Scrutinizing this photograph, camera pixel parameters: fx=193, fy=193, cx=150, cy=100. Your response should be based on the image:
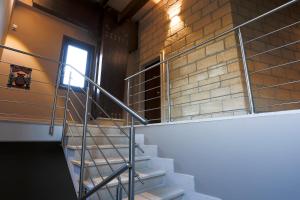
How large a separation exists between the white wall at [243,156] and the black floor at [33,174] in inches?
49.9

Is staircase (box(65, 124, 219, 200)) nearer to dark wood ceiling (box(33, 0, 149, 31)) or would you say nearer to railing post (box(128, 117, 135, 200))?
railing post (box(128, 117, 135, 200))

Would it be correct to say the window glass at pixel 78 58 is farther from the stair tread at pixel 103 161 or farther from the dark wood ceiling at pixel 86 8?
the stair tread at pixel 103 161

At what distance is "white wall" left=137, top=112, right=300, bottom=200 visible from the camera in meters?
1.46

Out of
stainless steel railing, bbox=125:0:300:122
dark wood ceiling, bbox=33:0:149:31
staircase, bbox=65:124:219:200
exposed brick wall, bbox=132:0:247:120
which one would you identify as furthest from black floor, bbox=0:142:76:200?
dark wood ceiling, bbox=33:0:149:31

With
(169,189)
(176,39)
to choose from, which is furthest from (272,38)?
(169,189)

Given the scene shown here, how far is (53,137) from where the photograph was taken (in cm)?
238

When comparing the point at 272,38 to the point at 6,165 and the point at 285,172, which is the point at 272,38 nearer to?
the point at 285,172

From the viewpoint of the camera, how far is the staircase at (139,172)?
1.86 metres

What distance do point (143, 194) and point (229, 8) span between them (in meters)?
3.04

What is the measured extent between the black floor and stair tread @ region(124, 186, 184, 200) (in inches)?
26.4

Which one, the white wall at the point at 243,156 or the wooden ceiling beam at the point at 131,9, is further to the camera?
the wooden ceiling beam at the point at 131,9

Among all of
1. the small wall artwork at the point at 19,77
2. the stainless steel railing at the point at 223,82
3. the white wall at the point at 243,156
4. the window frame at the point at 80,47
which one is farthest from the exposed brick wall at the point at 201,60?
the small wall artwork at the point at 19,77

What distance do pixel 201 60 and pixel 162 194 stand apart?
7.68 feet

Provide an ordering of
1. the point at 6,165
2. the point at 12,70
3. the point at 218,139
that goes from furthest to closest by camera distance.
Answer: the point at 12,70 < the point at 218,139 < the point at 6,165
